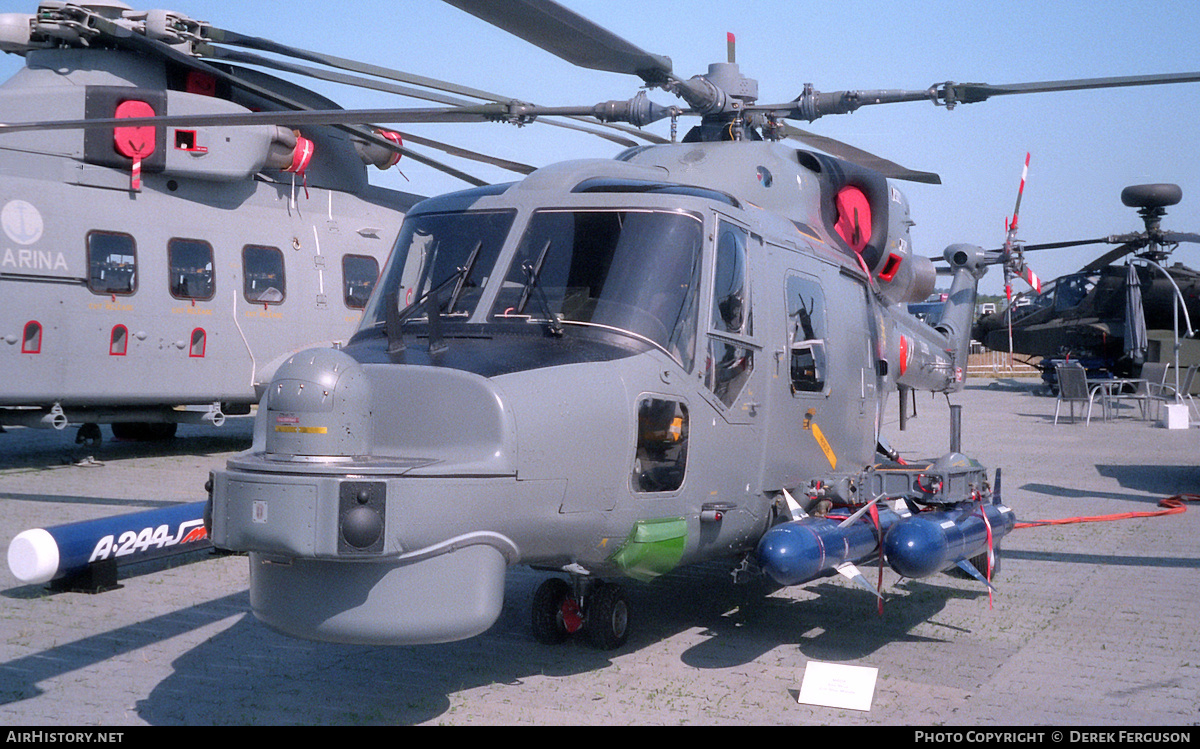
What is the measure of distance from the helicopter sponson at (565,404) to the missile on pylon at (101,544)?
2.44m

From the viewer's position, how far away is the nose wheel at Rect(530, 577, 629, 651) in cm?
539

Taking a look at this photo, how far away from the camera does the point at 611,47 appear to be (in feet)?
17.4

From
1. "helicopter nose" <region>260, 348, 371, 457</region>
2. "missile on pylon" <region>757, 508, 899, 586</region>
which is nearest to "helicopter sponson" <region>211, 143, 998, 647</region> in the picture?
"helicopter nose" <region>260, 348, 371, 457</region>

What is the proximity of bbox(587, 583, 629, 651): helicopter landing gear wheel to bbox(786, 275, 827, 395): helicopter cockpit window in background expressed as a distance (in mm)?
1578

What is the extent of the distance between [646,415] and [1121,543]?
611 centimetres

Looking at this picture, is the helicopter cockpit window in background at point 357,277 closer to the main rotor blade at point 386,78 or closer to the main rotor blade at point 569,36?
the main rotor blade at point 386,78

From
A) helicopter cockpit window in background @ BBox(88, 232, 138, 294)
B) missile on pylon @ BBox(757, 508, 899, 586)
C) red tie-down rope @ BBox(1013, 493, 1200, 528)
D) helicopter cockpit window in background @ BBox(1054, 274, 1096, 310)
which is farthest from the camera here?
helicopter cockpit window in background @ BBox(1054, 274, 1096, 310)

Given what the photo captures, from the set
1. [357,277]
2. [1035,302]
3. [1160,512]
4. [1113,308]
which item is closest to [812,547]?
[1160,512]

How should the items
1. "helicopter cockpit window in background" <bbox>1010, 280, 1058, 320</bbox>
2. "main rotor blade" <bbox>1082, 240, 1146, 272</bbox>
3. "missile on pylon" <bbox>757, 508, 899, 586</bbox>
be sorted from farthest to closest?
"helicopter cockpit window in background" <bbox>1010, 280, 1058, 320</bbox>
"main rotor blade" <bbox>1082, 240, 1146, 272</bbox>
"missile on pylon" <bbox>757, 508, 899, 586</bbox>

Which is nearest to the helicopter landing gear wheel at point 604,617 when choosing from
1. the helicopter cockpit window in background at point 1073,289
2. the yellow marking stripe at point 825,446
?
the yellow marking stripe at point 825,446

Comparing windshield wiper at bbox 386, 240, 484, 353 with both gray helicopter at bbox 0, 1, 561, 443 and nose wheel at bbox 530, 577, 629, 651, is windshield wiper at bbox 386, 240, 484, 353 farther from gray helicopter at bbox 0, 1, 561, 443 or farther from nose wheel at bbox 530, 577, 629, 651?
gray helicopter at bbox 0, 1, 561, 443

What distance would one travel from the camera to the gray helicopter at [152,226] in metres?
11.5

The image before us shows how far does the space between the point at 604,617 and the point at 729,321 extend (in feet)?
5.37
